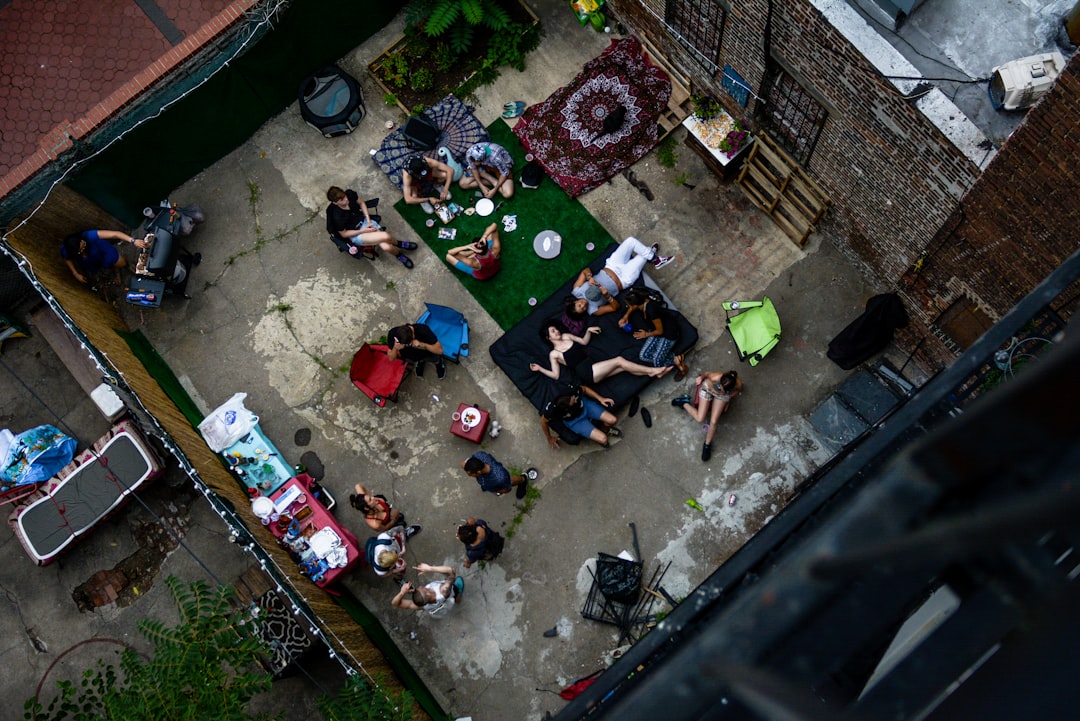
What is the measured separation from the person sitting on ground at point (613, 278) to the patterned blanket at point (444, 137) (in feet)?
9.39

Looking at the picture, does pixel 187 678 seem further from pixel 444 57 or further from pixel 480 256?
pixel 444 57

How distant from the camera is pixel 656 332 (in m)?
10.7

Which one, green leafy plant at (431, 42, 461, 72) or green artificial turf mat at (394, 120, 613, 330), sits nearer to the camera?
green artificial turf mat at (394, 120, 613, 330)

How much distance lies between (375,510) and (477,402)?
203cm

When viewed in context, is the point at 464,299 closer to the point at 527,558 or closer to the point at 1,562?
the point at 527,558

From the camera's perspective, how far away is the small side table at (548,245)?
37.8 ft

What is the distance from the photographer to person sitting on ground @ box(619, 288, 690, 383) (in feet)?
34.9

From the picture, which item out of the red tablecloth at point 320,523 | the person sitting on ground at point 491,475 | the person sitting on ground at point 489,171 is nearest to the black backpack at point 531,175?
the person sitting on ground at point 489,171

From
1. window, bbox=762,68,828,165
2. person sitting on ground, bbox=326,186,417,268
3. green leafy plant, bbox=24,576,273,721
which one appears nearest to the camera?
green leafy plant, bbox=24,576,273,721

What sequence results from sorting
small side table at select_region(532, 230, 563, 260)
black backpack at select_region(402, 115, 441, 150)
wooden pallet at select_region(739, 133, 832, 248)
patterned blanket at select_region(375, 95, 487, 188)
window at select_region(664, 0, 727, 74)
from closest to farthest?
1. window at select_region(664, 0, 727, 74)
2. wooden pallet at select_region(739, 133, 832, 248)
3. small side table at select_region(532, 230, 563, 260)
4. black backpack at select_region(402, 115, 441, 150)
5. patterned blanket at select_region(375, 95, 487, 188)

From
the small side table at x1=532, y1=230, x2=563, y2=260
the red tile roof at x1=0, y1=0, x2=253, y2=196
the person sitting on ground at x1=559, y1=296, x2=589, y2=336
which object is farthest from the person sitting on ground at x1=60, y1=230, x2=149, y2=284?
the person sitting on ground at x1=559, y1=296, x2=589, y2=336

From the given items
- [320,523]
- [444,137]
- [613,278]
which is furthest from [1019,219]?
[320,523]

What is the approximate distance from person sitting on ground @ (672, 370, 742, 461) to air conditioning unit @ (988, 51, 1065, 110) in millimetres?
4161

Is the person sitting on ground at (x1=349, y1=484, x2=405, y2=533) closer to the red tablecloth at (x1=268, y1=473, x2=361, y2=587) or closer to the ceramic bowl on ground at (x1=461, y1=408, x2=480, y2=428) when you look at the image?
the red tablecloth at (x1=268, y1=473, x2=361, y2=587)
